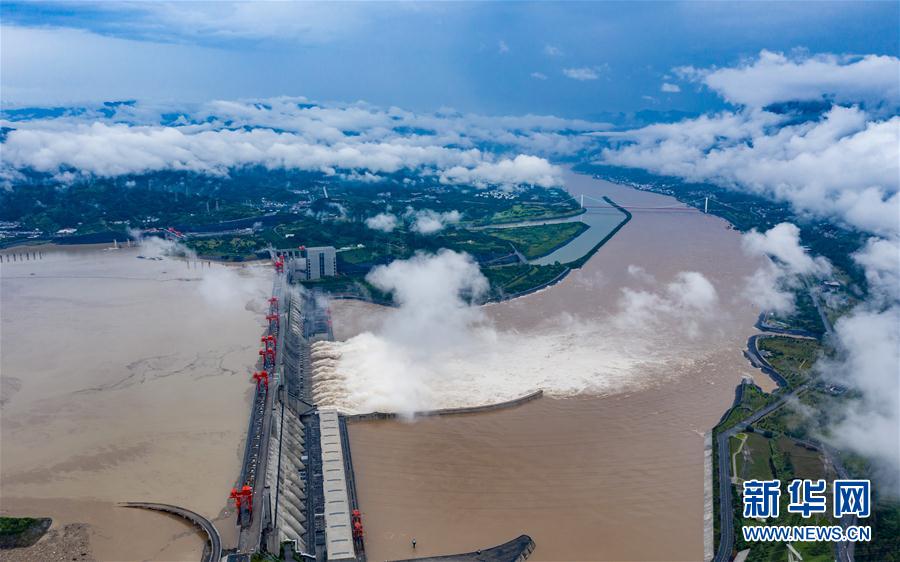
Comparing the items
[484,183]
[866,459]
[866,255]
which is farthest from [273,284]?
[484,183]

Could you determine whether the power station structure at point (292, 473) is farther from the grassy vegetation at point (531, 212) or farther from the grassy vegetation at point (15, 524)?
the grassy vegetation at point (531, 212)

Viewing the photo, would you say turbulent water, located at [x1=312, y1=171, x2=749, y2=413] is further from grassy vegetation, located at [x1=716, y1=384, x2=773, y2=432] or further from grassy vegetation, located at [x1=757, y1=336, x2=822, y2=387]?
grassy vegetation, located at [x1=716, y1=384, x2=773, y2=432]

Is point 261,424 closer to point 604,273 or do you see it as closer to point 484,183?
point 604,273

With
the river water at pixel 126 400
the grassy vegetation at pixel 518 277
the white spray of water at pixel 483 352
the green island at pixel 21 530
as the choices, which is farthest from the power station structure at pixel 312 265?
the green island at pixel 21 530

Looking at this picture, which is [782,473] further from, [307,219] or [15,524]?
[307,219]

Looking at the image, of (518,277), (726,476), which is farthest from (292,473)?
(518,277)
